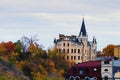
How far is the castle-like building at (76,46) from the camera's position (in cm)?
11825

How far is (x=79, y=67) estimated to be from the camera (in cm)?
6456

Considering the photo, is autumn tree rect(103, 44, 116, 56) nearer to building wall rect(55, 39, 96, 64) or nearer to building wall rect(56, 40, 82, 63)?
building wall rect(55, 39, 96, 64)

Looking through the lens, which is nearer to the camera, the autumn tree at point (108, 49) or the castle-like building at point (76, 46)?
the castle-like building at point (76, 46)

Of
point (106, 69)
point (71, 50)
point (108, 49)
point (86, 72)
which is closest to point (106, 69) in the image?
point (106, 69)

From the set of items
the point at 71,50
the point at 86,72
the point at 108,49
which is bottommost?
the point at 86,72

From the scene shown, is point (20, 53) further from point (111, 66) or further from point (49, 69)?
point (111, 66)

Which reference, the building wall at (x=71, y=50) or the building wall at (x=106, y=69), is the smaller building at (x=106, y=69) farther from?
the building wall at (x=71, y=50)

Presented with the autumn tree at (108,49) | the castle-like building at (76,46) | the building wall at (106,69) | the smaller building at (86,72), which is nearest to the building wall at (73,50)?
the castle-like building at (76,46)

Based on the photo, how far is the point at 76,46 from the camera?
120250 millimetres

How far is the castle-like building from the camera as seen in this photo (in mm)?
118250

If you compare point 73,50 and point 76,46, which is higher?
point 76,46

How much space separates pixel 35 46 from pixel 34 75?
91.3 feet

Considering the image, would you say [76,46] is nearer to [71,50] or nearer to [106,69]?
[71,50]

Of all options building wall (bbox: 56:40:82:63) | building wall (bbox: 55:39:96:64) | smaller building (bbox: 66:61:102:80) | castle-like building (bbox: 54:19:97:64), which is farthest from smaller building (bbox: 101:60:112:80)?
building wall (bbox: 56:40:82:63)
